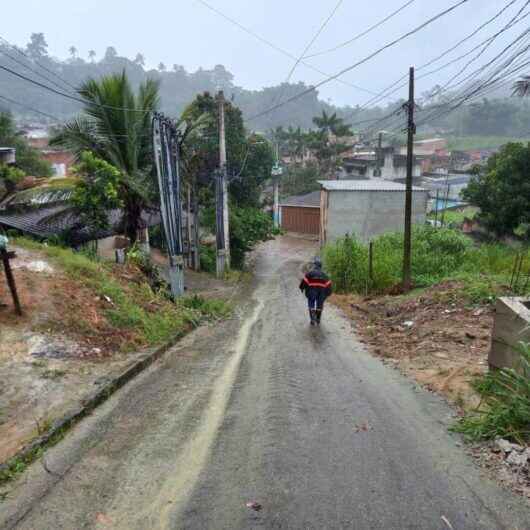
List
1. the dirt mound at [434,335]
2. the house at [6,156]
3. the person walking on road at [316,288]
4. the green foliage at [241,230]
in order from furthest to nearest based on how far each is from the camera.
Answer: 1. the green foliage at [241,230]
2. the house at [6,156]
3. the person walking on road at [316,288]
4. the dirt mound at [434,335]

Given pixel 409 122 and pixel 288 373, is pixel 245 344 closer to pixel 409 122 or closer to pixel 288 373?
pixel 288 373

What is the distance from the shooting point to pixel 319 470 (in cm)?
472

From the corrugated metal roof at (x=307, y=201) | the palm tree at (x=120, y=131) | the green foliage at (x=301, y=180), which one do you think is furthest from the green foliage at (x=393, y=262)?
the green foliage at (x=301, y=180)

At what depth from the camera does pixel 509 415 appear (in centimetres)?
529

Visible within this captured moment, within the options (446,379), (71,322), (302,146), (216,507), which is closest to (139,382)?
(71,322)

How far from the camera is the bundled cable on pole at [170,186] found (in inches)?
531

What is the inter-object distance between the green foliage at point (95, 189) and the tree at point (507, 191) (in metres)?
18.5

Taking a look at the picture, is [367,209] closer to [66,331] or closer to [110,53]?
[66,331]

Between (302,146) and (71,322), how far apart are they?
53821 mm

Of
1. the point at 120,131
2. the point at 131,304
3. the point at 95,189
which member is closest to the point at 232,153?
the point at 120,131

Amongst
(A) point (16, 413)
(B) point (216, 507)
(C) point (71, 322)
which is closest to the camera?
(B) point (216, 507)

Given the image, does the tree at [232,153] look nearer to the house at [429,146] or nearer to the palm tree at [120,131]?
the palm tree at [120,131]

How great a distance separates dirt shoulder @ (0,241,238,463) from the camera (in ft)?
21.0

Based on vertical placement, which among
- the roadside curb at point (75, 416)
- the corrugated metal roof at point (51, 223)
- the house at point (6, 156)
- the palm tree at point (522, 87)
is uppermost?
the palm tree at point (522, 87)
